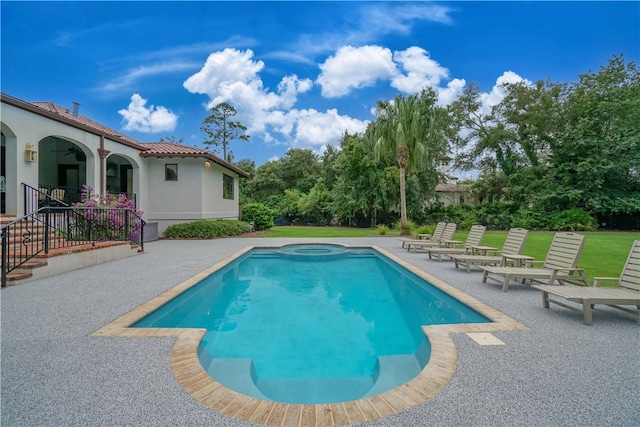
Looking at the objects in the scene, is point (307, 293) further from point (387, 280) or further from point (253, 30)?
point (253, 30)

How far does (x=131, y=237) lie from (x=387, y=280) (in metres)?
9.52

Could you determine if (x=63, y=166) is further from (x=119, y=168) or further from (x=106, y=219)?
(x=106, y=219)

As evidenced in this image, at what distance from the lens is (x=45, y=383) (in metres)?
2.78

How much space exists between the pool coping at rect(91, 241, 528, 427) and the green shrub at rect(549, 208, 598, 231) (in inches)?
918

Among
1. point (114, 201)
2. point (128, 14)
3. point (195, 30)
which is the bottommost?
point (114, 201)

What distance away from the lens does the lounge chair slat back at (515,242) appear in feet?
25.0

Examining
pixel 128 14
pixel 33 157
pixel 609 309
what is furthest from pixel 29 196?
pixel 609 309

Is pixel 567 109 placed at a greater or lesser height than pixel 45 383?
greater

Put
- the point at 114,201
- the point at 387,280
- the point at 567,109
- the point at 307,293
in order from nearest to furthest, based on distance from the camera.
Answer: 1. the point at 307,293
2. the point at 387,280
3. the point at 114,201
4. the point at 567,109

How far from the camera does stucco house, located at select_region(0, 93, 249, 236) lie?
34.8 ft

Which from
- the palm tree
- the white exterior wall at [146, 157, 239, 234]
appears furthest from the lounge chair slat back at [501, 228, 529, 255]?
the white exterior wall at [146, 157, 239, 234]

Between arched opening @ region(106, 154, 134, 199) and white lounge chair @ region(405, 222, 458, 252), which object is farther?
arched opening @ region(106, 154, 134, 199)

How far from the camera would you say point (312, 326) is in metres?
5.34

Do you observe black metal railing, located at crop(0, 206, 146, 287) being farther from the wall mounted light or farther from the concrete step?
the wall mounted light
